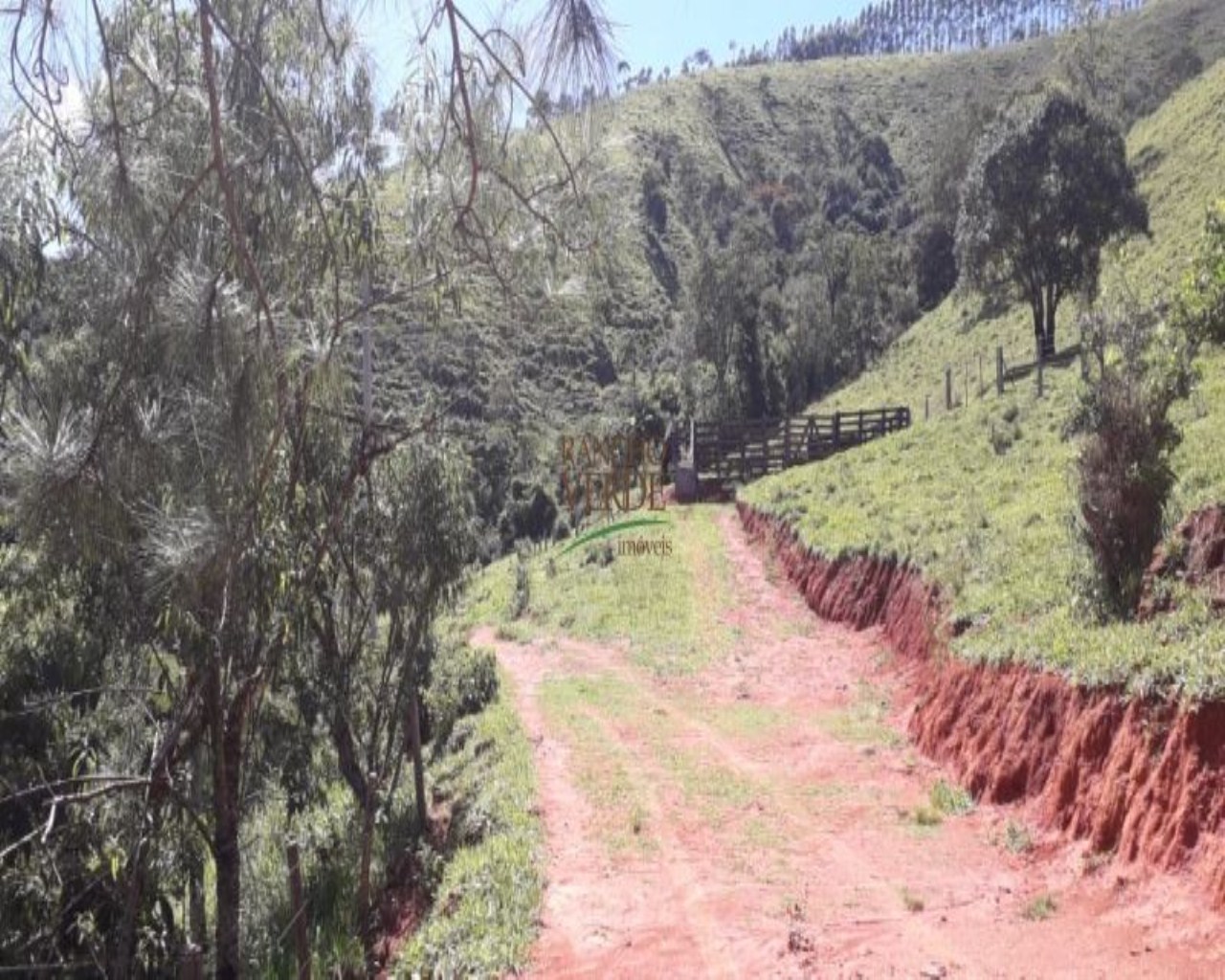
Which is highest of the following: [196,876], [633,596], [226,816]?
[226,816]

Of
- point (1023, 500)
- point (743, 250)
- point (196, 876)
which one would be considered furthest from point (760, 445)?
point (196, 876)

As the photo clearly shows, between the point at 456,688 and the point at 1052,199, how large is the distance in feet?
76.6

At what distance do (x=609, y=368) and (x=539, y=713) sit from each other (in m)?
43.0

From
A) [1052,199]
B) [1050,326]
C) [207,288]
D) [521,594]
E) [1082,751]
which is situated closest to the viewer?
[207,288]

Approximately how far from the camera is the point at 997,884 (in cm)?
798

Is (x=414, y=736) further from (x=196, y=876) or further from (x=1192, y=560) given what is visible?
(x=1192, y=560)

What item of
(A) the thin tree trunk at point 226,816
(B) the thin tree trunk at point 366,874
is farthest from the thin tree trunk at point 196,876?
(B) the thin tree trunk at point 366,874

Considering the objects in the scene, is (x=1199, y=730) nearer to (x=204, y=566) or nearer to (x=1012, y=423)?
(x=204, y=566)

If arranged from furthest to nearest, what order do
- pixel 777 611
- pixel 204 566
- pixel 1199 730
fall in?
1. pixel 777 611
2. pixel 1199 730
3. pixel 204 566

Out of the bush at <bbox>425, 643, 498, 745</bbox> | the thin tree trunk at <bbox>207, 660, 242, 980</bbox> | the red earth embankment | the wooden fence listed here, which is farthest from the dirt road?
the wooden fence

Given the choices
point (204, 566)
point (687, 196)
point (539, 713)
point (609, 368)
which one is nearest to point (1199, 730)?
point (204, 566)

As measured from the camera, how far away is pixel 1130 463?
10.0m

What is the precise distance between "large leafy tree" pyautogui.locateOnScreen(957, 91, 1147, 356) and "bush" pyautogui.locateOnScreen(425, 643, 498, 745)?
20.2 m

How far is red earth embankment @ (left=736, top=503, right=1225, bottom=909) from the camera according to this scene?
265 inches
